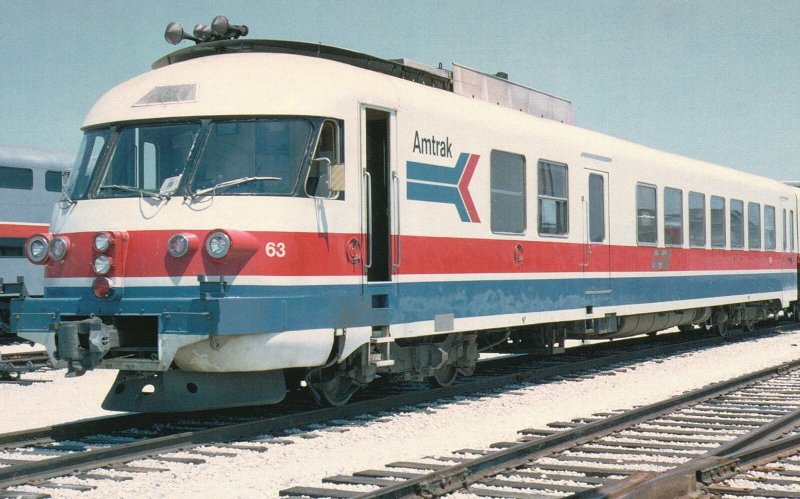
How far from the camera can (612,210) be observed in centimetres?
1388

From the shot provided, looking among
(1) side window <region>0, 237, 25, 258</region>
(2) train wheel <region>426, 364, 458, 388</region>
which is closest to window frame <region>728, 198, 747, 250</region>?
(2) train wheel <region>426, 364, 458, 388</region>

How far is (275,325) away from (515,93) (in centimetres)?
579

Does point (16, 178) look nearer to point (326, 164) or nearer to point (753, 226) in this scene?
point (326, 164)

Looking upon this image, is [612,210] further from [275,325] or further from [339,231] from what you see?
[275,325]

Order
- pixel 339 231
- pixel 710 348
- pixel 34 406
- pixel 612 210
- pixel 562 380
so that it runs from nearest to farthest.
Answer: pixel 339 231
pixel 34 406
pixel 562 380
pixel 612 210
pixel 710 348

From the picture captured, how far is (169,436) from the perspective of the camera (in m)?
8.04

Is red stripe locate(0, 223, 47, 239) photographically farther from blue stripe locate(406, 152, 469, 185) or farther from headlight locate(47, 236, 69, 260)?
blue stripe locate(406, 152, 469, 185)

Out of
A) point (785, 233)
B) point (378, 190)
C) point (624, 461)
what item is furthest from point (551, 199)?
point (785, 233)

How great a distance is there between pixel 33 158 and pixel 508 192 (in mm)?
13032

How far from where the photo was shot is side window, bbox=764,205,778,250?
66.9ft

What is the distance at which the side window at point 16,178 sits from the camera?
20141 mm

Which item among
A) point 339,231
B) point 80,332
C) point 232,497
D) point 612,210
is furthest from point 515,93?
point 232,497

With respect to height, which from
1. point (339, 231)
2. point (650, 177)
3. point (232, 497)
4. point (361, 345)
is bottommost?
point (232, 497)

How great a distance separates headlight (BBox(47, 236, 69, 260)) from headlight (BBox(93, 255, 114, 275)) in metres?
0.54
